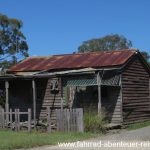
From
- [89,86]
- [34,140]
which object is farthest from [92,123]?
[89,86]

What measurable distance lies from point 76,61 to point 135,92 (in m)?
4.08

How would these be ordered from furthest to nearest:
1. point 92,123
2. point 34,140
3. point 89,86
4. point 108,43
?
point 108,43 → point 89,86 → point 92,123 → point 34,140

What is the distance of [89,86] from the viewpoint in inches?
1038

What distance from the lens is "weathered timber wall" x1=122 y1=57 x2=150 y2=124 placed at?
86.9 ft

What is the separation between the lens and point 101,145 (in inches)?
647

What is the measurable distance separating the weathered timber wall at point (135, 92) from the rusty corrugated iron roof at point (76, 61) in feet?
2.67

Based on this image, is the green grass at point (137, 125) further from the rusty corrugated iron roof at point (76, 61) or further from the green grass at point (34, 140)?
the green grass at point (34, 140)

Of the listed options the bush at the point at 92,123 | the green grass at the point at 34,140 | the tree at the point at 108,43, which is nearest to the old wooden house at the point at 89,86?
the bush at the point at 92,123

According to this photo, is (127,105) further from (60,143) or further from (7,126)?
(60,143)

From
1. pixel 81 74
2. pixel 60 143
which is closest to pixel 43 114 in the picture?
pixel 81 74

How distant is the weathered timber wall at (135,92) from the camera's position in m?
26.5

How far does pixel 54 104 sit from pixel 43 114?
0.97 metres

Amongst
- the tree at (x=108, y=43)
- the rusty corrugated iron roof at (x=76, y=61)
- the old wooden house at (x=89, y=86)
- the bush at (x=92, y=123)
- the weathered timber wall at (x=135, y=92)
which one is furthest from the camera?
the tree at (x=108, y=43)

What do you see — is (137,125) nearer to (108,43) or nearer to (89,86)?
(89,86)
